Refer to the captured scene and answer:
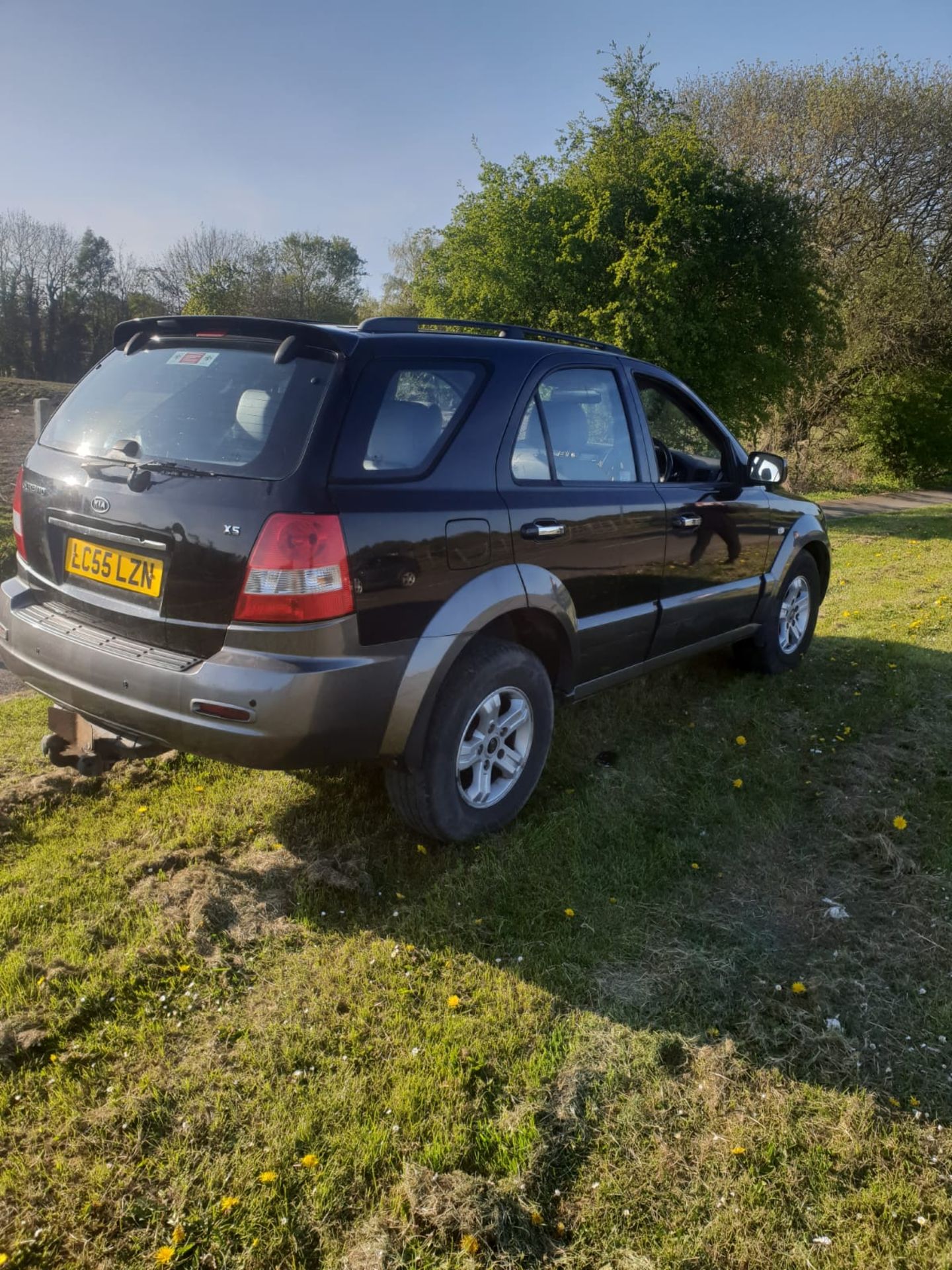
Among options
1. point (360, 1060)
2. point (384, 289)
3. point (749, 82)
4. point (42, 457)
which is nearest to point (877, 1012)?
point (360, 1060)

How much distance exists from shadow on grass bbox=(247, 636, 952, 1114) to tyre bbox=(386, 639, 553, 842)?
147 mm

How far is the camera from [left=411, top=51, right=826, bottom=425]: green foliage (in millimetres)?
15188

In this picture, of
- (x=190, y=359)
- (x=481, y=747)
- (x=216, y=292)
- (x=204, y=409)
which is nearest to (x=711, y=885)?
(x=481, y=747)

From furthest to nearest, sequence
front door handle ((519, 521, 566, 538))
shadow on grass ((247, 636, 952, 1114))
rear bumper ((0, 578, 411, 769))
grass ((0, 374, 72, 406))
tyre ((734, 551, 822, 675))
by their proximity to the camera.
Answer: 1. grass ((0, 374, 72, 406))
2. tyre ((734, 551, 822, 675))
3. front door handle ((519, 521, 566, 538))
4. rear bumper ((0, 578, 411, 769))
5. shadow on grass ((247, 636, 952, 1114))

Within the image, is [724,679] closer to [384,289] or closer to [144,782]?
[144,782]

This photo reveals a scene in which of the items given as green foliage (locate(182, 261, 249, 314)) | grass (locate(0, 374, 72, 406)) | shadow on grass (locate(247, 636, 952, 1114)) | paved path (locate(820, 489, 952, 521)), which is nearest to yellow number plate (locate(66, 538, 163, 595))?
shadow on grass (locate(247, 636, 952, 1114))

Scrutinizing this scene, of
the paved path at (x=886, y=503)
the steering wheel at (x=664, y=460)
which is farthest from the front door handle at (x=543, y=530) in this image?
the paved path at (x=886, y=503)

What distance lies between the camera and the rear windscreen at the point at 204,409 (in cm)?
275

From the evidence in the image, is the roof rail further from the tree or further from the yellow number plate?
the tree

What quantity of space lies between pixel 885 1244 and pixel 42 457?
355 cm

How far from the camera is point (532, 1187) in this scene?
200 centimetres

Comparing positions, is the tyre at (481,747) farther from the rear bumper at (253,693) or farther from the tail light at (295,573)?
the tail light at (295,573)

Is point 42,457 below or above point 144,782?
above

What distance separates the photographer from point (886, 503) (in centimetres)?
1756
